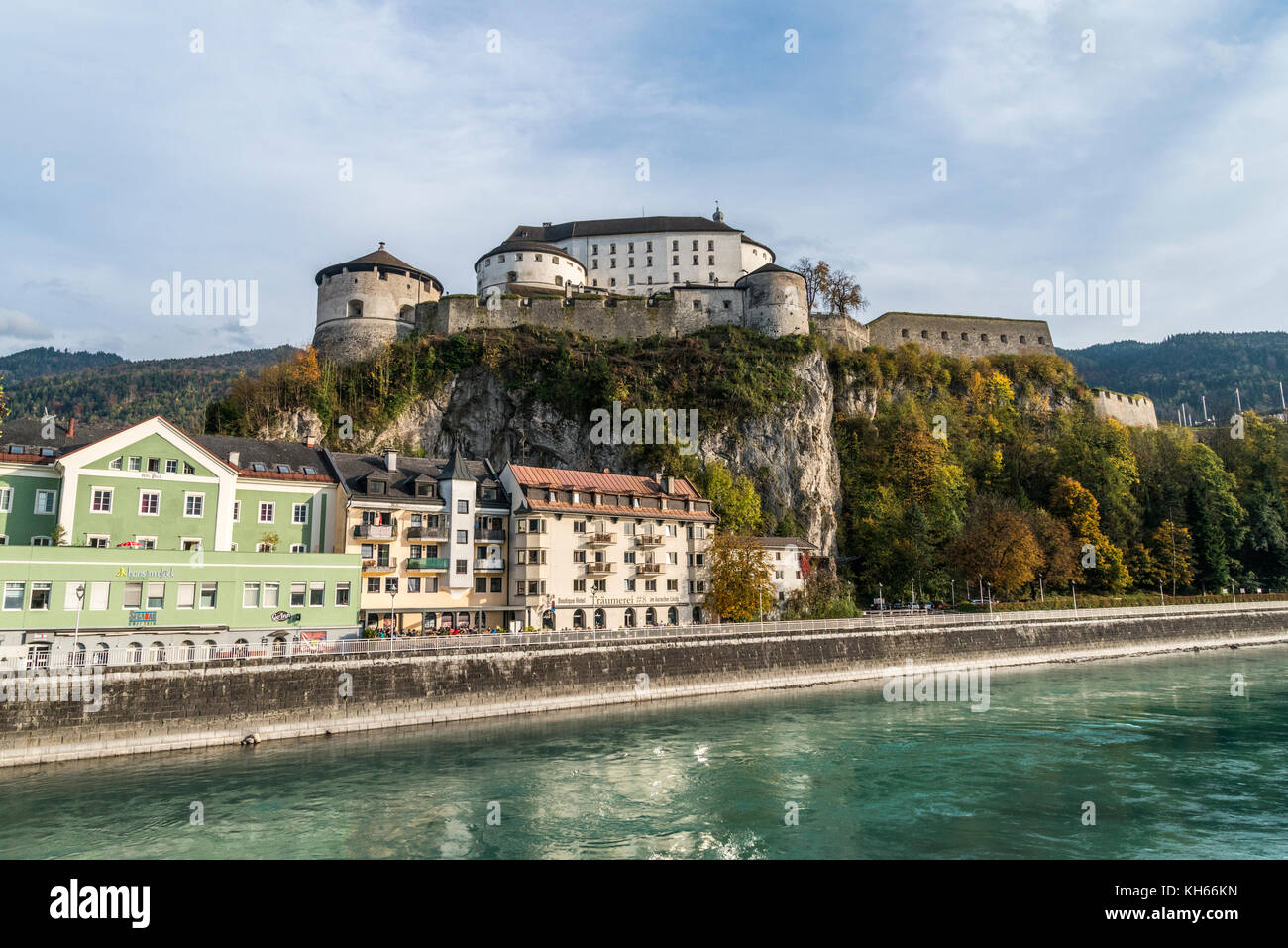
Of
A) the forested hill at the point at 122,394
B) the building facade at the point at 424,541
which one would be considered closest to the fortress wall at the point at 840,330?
the building facade at the point at 424,541

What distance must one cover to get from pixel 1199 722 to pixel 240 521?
4315 centimetres

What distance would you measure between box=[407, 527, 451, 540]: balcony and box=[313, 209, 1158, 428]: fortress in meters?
28.7

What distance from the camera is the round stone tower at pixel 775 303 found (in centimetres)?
7388

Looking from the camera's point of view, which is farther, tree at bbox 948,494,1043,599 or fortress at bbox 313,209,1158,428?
fortress at bbox 313,209,1158,428

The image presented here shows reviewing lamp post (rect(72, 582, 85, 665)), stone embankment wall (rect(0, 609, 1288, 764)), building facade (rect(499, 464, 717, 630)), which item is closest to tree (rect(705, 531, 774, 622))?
building facade (rect(499, 464, 717, 630))

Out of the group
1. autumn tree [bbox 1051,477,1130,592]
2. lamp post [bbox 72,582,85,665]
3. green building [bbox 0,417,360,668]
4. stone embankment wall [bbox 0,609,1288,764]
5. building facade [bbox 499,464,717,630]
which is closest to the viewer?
stone embankment wall [bbox 0,609,1288,764]

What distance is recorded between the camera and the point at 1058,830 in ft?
60.2

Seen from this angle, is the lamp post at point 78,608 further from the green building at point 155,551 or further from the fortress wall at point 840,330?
the fortress wall at point 840,330

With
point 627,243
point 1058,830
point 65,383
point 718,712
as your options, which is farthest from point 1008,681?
point 65,383

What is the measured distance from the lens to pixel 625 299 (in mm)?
73250

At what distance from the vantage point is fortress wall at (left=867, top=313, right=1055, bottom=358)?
274ft

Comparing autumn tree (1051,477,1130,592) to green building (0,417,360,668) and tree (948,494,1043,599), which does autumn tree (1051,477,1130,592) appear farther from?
green building (0,417,360,668)

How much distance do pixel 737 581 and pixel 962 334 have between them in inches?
2021
